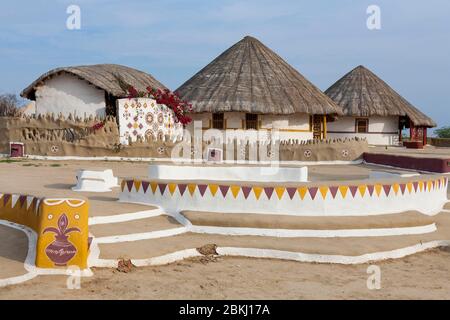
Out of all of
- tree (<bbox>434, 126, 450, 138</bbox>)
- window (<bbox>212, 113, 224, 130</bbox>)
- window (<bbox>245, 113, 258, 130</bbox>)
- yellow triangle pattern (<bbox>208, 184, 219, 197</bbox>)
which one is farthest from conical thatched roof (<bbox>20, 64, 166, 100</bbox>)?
tree (<bbox>434, 126, 450, 138</bbox>)

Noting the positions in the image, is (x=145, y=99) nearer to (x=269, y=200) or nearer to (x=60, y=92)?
(x=60, y=92)

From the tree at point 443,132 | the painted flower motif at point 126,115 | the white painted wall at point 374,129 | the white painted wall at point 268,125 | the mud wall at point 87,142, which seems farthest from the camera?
the tree at point 443,132

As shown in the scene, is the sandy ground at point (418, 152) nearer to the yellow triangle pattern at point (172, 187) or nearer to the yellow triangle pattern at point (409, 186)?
the yellow triangle pattern at point (409, 186)

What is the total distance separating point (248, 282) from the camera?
20.3 ft

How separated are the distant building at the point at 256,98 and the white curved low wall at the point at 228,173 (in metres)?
13.7

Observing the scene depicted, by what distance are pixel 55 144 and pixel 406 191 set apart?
1652 centimetres

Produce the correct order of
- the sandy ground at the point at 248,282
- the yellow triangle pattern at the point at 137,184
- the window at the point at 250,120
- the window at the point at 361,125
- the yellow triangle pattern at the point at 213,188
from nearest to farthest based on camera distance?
the sandy ground at the point at 248,282
the yellow triangle pattern at the point at 213,188
the yellow triangle pattern at the point at 137,184
the window at the point at 250,120
the window at the point at 361,125

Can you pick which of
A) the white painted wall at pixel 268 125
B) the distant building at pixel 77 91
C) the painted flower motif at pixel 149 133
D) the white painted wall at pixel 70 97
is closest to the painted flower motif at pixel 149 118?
the painted flower motif at pixel 149 133

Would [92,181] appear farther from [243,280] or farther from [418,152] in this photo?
[418,152]

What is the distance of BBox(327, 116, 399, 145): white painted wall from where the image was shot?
38.2 m

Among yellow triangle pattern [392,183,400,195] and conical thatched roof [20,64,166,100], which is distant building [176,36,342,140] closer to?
conical thatched roof [20,64,166,100]

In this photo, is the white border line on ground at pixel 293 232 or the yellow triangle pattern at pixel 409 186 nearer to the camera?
the white border line on ground at pixel 293 232

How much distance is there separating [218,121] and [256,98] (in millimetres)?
2624

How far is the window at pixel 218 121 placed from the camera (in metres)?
28.7
